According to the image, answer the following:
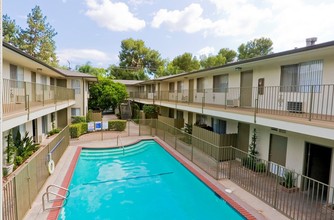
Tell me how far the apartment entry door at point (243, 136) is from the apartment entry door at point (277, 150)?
190 cm

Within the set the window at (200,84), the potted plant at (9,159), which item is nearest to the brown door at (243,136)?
the window at (200,84)

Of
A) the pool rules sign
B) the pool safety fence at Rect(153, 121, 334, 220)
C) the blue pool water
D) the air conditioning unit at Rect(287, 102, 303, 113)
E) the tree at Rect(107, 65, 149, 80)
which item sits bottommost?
the blue pool water

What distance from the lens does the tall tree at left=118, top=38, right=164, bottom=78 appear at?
56125 mm

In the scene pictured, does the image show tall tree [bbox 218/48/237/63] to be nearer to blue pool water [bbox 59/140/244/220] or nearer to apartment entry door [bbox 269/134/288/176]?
blue pool water [bbox 59/140/244/220]

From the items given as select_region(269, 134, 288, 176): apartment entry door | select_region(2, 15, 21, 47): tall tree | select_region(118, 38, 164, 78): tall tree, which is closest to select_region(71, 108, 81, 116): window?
select_region(269, 134, 288, 176): apartment entry door

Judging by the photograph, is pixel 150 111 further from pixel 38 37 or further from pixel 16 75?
pixel 38 37

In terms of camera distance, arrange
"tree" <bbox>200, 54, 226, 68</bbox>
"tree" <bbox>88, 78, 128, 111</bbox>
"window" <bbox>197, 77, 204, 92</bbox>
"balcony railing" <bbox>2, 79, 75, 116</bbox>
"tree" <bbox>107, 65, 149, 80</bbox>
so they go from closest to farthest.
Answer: "balcony railing" <bbox>2, 79, 75, 116</bbox> → "window" <bbox>197, 77, 204, 92</bbox> → "tree" <bbox>88, 78, 128, 111</bbox> → "tree" <bbox>200, 54, 226, 68</bbox> → "tree" <bbox>107, 65, 149, 80</bbox>

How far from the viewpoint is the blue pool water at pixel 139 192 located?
8.36 metres

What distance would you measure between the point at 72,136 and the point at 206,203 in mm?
14243

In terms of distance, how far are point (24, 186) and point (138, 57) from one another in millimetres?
52439

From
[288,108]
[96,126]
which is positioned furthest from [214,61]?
[288,108]

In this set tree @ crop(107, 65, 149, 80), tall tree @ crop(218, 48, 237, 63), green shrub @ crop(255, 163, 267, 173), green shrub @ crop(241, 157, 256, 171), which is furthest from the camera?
tree @ crop(107, 65, 149, 80)

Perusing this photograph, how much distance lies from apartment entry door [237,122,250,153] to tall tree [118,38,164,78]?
4440cm

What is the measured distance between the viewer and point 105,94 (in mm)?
27469
